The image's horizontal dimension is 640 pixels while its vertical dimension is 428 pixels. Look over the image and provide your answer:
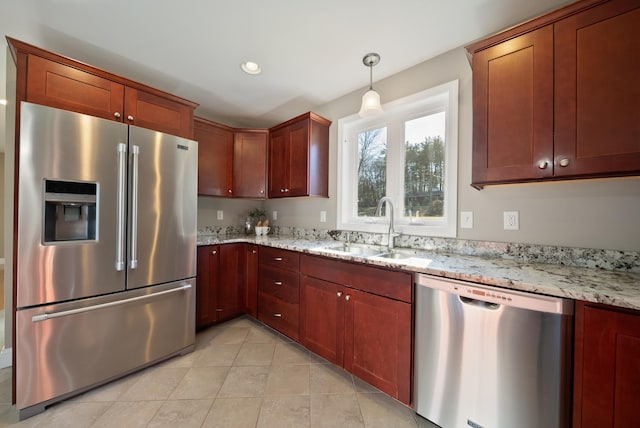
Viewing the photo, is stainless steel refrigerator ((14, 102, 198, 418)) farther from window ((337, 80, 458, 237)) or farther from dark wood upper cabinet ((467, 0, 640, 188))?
dark wood upper cabinet ((467, 0, 640, 188))

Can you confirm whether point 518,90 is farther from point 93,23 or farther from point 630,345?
point 93,23

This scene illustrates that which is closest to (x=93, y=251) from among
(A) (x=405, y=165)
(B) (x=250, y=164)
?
(B) (x=250, y=164)

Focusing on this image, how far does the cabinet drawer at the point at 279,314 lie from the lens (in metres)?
2.13

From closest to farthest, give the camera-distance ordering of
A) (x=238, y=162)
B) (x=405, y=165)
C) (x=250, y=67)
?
(x=250, y=67), (x=405, y=165), (x=238, y=162)

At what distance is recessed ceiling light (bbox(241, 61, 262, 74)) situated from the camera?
2016 mm

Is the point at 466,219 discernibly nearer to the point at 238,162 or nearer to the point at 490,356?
the point at 490,356

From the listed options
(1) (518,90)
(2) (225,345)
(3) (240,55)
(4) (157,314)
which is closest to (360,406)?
(2) (225,345)

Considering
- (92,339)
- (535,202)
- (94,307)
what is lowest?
(92,339)

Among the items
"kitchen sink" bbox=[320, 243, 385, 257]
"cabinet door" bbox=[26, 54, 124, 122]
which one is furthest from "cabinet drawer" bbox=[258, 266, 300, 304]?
"cabinet door" bbox=[26, 54, 124, 122]

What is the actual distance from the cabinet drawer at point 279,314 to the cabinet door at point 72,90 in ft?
6.41

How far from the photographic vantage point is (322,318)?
1.89 metres

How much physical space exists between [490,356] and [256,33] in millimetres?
2375

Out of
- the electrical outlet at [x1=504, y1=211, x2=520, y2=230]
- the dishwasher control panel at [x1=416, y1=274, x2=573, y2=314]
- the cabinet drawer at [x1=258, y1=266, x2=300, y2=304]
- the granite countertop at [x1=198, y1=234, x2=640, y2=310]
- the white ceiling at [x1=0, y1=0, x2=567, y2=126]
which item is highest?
the white ceiling at [x1=0, y1=0, x2=567, y2=126]

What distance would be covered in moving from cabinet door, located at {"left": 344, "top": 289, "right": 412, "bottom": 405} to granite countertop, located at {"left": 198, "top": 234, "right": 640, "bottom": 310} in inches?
11.0
